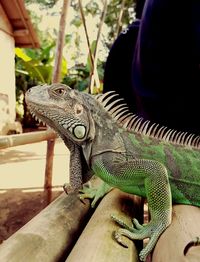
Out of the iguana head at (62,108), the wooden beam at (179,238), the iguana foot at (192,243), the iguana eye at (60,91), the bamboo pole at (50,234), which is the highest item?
the iguana eye at (60,91)

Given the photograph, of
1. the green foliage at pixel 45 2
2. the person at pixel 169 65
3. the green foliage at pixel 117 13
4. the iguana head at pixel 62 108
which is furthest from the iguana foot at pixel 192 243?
the green foliage at pixel 45 2

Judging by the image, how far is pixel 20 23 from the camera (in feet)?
41.8

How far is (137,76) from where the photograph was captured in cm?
324

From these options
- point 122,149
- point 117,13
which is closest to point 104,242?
point 122,149

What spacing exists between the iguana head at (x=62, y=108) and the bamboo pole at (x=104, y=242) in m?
0.39

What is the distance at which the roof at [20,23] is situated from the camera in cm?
1185

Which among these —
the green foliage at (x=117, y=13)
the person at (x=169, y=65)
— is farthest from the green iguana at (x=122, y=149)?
the green foliage at (x=117, y=13)

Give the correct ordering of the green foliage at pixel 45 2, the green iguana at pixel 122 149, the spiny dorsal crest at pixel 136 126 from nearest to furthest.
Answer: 1. the green iguana at pixel 122 149
2. the spiny dorsal crest at pixel 136 126
3. the green foliage at pixel 45 2

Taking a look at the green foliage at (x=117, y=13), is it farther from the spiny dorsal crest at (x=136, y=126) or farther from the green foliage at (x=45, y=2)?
the spiny dorsal crest at (x=136, y=126)

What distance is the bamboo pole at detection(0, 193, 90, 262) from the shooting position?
4.73ft

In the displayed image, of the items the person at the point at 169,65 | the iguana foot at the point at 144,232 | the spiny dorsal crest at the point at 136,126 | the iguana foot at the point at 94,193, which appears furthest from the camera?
the person at the point at 169,65

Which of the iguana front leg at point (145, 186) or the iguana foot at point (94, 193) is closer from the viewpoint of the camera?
the iguana front leg at point (145, 186)

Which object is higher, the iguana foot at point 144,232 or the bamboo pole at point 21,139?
the iguana foot at point 144,232

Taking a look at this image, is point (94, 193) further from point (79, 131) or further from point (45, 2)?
point (45, 2)
